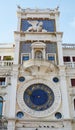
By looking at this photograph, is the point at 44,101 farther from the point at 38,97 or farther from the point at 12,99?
the point at 12,99

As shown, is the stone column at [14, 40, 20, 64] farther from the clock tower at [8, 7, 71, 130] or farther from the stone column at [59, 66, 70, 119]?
the stone column at [59, 66, 70, 119]

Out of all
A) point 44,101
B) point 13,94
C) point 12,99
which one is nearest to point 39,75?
point 44,101

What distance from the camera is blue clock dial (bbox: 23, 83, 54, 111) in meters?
22.5

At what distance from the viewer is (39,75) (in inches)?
967

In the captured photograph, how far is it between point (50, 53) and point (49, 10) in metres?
7.93

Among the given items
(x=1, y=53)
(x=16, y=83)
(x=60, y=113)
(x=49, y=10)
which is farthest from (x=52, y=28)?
(x=60, y=113)

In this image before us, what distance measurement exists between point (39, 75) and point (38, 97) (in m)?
2.64

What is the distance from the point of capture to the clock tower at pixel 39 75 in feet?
70.4

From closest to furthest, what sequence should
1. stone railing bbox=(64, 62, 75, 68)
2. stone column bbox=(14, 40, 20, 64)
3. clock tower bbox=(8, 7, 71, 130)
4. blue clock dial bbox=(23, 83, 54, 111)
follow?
clock tower bbox=(8, 7, 71, 130) < blue clock dial bbox=(23, 83, 54, 111) < stone column bbox=(14, 40, 20, 64) < stone railing bbox=(64, 62, 75, 68)

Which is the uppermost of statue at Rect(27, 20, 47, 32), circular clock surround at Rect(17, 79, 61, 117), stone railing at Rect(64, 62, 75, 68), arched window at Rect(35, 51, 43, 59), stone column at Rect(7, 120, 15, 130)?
statue at Rect(27, 20, 47, 32)

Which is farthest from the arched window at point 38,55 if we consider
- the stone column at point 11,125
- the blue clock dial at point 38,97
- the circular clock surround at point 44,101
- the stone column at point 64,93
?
the stone column at point 11,125

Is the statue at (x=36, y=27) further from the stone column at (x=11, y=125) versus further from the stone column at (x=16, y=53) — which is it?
the stone column at (x=11, y=125)

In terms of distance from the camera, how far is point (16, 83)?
23.9 metres

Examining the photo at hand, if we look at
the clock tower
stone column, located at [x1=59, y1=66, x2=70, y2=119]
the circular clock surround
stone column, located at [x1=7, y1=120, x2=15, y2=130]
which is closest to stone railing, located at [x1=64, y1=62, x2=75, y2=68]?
the clock tower
